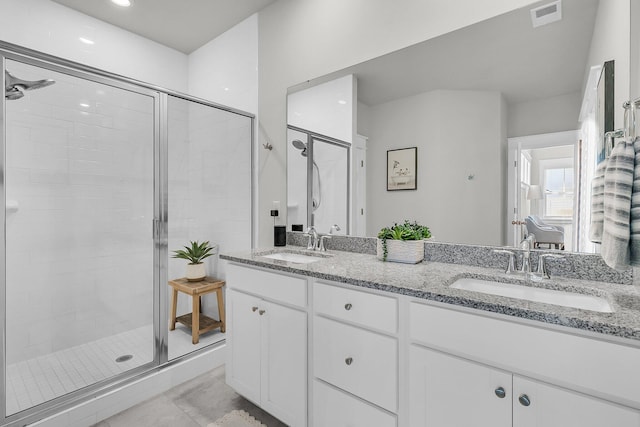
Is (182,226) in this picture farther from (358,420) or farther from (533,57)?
(533,57)

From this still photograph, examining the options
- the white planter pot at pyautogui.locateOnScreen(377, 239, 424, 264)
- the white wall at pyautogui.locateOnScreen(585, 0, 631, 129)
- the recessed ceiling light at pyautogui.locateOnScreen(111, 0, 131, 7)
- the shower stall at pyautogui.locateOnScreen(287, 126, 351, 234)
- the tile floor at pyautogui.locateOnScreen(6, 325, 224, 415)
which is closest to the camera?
the white wall at pyautogui.locateOnScreen(585, 0, 631, 129)

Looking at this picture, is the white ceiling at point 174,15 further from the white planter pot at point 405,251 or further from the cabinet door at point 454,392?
the cabinet door at point 454,392

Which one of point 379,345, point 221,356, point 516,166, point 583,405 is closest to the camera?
point 583,405

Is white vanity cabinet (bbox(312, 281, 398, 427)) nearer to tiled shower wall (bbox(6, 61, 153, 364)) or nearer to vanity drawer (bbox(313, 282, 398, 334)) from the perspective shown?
vanity drawer (bbox(313, 282, 398, 334))

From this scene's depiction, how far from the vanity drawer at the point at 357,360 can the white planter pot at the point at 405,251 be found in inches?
19.3

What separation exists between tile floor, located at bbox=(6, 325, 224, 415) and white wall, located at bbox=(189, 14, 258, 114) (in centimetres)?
192

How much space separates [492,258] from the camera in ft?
4.92

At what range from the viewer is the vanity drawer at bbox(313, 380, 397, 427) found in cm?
125

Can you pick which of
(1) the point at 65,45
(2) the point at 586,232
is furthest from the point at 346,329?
(1) the point at 65,45

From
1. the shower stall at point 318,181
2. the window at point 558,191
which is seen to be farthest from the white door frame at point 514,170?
→ the shower stall at point 318,181

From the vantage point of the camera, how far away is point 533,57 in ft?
4.67

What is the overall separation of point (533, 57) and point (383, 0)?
35.7 inches

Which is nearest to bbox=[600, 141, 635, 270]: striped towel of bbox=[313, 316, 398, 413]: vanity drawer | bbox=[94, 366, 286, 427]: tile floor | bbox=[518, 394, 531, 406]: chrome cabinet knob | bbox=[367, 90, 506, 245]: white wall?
bbox=[518, 394, 531, 406]: chrome cabinet knob

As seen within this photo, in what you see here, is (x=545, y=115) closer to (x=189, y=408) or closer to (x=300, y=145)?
(x=300, y=145)
